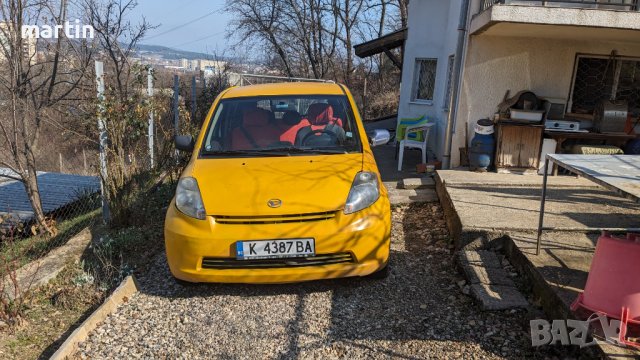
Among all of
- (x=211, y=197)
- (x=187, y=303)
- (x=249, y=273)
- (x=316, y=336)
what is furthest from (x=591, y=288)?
(x=187, y=303)

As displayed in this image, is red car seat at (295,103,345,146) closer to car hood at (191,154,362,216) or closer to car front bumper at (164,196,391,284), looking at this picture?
car hood at (191,154,362,216)

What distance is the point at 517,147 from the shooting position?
7176 mm

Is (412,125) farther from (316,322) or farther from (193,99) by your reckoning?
(316,322)

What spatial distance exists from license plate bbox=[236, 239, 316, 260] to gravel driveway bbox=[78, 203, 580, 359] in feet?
1.64

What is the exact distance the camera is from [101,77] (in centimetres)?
536

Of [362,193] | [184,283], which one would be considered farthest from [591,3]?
[184,283]

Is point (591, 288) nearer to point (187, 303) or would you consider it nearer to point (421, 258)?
point (421, 258)

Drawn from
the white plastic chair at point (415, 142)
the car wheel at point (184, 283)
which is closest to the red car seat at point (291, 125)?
the car wheel at point (184, 283)

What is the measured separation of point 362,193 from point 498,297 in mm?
1317

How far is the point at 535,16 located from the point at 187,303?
558 centimetres

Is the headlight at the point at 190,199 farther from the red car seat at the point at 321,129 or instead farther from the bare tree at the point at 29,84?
the bare tree at the point at 29,84

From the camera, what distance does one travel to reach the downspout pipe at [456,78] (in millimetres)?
7539

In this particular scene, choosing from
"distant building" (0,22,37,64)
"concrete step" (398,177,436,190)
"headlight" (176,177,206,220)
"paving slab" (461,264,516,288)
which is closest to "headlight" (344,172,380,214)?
"paving slab" (461,264,516,288)

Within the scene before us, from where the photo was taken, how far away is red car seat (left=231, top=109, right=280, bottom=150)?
4.45 m
